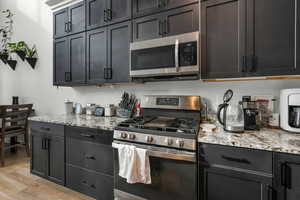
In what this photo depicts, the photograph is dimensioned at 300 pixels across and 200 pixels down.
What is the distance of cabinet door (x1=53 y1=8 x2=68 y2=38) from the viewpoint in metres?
2.51

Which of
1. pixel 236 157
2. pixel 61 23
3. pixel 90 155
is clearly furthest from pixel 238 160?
pixel 61 23

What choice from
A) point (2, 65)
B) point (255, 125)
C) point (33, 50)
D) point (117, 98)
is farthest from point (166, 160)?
point (2, 65)

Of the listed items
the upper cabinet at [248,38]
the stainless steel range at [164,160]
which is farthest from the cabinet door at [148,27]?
the stainless steel range at [164,160]

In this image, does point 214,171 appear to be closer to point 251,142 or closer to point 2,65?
point 251,142

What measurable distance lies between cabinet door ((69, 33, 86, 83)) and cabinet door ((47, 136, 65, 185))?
0.89 metres

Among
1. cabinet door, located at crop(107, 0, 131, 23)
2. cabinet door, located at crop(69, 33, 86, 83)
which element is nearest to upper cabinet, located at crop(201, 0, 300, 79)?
cabinet door, located at crop(107, 0, 131, 23)

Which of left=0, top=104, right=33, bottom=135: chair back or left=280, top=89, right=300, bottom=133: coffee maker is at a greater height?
left=280, top=89, right=300, bottom=133: coffee maker

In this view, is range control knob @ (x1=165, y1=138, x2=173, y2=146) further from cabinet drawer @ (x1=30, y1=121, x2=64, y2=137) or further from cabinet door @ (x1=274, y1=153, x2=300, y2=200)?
cabinet drawer @ (x1=30, y1=121, x2=64, y2=137)

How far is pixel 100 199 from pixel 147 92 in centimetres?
137

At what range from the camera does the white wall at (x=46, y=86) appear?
72.6 inches

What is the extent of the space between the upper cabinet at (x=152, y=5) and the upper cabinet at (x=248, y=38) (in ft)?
0.89

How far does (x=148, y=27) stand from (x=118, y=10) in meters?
0.51

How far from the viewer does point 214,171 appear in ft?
4.03

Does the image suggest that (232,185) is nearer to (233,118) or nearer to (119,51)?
(233,118)
